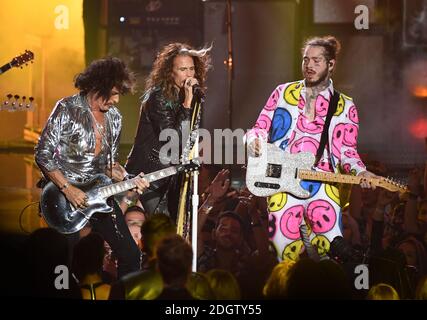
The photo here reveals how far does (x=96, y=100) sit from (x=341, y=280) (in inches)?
102

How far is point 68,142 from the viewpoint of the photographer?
6.23 meters

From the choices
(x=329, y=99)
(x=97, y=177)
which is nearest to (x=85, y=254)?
(x=97, y=177)

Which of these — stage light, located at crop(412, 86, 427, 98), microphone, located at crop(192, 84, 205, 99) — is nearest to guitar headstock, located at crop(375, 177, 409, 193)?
stage light, located at crop(412, 86, 427, 98)

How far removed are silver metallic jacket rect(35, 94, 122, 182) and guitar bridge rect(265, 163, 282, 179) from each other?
1132 mm

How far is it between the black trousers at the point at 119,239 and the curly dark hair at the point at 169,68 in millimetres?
932

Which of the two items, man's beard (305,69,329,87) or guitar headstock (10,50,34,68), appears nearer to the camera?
Answer: man's beard (305,69,329,87)

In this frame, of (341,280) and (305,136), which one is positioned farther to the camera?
(305,136)

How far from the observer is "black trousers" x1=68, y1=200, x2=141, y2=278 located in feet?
20.2

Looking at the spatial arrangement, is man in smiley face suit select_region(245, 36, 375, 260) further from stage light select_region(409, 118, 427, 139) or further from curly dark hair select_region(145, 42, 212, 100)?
stage light select_region(409, 118, 427, 139)

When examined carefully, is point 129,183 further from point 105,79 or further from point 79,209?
point 105,79

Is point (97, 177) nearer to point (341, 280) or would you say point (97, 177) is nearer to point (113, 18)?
point (113, 18)

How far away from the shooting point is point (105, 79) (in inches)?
253

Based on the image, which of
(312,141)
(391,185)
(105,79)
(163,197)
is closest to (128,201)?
(163,197)

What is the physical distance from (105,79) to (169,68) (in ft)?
1.57
